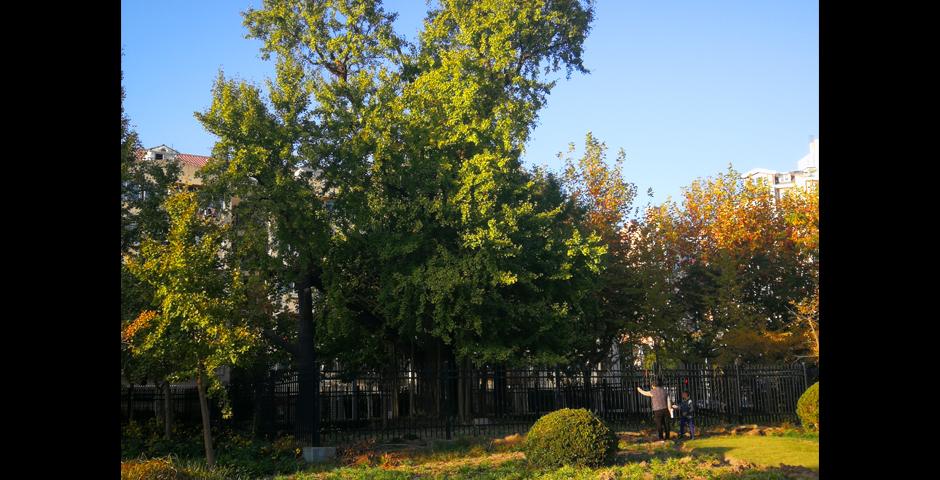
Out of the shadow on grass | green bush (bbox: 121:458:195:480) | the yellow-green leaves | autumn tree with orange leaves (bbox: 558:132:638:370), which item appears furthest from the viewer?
autumn tree with orange leaves (bbox: 558:132:638:370)

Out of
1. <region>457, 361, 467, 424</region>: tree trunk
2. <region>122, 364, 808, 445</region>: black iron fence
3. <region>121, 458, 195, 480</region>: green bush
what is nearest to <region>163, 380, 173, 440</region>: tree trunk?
<region>122, 364, 808, 445</region>: black iron fence

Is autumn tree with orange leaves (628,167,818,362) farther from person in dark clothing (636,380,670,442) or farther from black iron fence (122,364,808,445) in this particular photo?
person in dark clothing (636,380,670,442)

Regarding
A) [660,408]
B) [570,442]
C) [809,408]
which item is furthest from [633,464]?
[809,408]

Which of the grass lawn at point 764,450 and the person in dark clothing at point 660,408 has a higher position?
the person in dark clothing at point 660,408

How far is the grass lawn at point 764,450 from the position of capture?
15898mm

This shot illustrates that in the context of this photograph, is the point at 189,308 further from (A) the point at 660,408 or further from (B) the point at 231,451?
(A) the point at 660,408

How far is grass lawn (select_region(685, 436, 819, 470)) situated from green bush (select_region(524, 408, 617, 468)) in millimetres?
2423

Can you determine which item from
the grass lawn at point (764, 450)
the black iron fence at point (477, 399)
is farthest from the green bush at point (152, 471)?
the grass lawn at point (764, 450)

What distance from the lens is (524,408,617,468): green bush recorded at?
15492 mm

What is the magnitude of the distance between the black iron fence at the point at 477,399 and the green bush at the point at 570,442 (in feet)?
20.3

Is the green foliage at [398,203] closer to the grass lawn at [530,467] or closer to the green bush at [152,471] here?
the grass lawn at [530,467]
